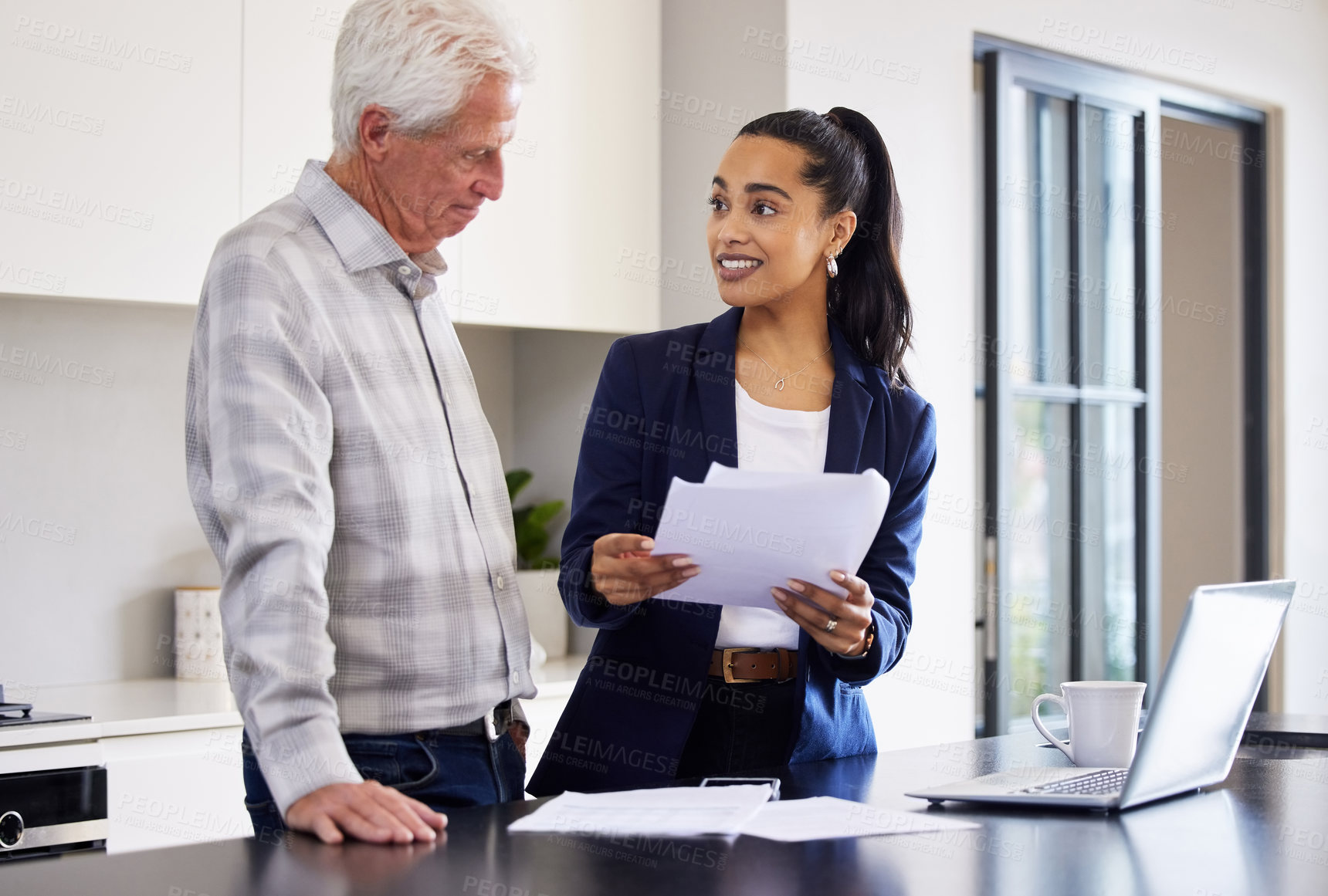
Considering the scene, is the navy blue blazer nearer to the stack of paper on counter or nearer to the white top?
the white top

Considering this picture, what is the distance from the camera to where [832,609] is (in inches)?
57.1

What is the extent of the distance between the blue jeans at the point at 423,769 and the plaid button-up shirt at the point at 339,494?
0.06 feet

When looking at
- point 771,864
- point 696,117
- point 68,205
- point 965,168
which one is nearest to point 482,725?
point 771,864

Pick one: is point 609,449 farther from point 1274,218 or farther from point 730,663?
point 1274,218

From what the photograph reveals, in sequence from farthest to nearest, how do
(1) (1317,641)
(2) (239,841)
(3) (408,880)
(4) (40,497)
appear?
(1) (1317,641)
(4) (40,497)
(2) (239,841)
(3) (408,880)

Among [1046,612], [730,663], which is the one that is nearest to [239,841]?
[730,663]

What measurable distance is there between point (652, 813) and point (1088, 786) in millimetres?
487

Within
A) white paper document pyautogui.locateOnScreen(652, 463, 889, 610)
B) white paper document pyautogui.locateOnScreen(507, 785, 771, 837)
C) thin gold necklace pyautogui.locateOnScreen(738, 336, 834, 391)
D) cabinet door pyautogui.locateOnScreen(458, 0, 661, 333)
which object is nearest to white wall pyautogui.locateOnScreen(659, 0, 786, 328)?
cabinet door pyautogui.locateOnScreen(458, 0, 661, 333)

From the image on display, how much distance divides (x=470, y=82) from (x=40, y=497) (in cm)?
175

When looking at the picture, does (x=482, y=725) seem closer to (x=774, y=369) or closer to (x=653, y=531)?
(x=653, y=531)

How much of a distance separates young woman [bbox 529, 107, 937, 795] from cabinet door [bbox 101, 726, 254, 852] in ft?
3.01

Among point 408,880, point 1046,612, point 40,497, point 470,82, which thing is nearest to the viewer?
point 408,880

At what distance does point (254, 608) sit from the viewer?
3.80ft

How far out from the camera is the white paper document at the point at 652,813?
1121 mm
